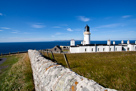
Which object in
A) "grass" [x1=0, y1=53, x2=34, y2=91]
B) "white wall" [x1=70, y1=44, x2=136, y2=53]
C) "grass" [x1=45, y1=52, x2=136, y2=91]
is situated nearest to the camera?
"grass" [x1=45, y1=52, x2=136, y2=91]

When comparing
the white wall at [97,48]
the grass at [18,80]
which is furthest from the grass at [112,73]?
the white wall at [97,48]

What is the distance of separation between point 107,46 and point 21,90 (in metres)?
35.6

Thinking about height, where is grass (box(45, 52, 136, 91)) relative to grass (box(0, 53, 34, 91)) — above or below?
above

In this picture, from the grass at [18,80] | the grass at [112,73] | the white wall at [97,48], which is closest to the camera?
the grass at [112,73]

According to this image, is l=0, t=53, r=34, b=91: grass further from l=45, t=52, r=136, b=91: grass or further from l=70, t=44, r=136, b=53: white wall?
l=70, t=44, r=136, b=53: white wall

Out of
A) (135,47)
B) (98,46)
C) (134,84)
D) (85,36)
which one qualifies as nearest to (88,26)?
(85,36)

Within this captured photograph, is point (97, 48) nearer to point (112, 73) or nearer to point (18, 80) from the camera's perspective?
point (112, 73)

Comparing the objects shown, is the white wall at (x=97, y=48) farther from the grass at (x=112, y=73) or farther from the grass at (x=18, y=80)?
the grass at (x=18, y=80)

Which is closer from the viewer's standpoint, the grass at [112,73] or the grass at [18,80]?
the grass at [112,73]

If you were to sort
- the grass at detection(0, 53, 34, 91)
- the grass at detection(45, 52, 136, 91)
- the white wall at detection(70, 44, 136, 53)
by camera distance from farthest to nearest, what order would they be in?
the white wall at detection(70, 44, 136, 53)
the grass at detection(0, 53, 34, 91)
the grass at detection(45, 52, 136, 91)

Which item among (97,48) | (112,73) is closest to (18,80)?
(112,73)

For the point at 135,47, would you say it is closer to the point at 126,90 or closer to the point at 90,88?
the point at 126,90

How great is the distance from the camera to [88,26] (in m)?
39.7

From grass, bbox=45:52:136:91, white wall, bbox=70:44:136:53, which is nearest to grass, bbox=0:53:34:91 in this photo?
grass, bbox=45:52:136:91
